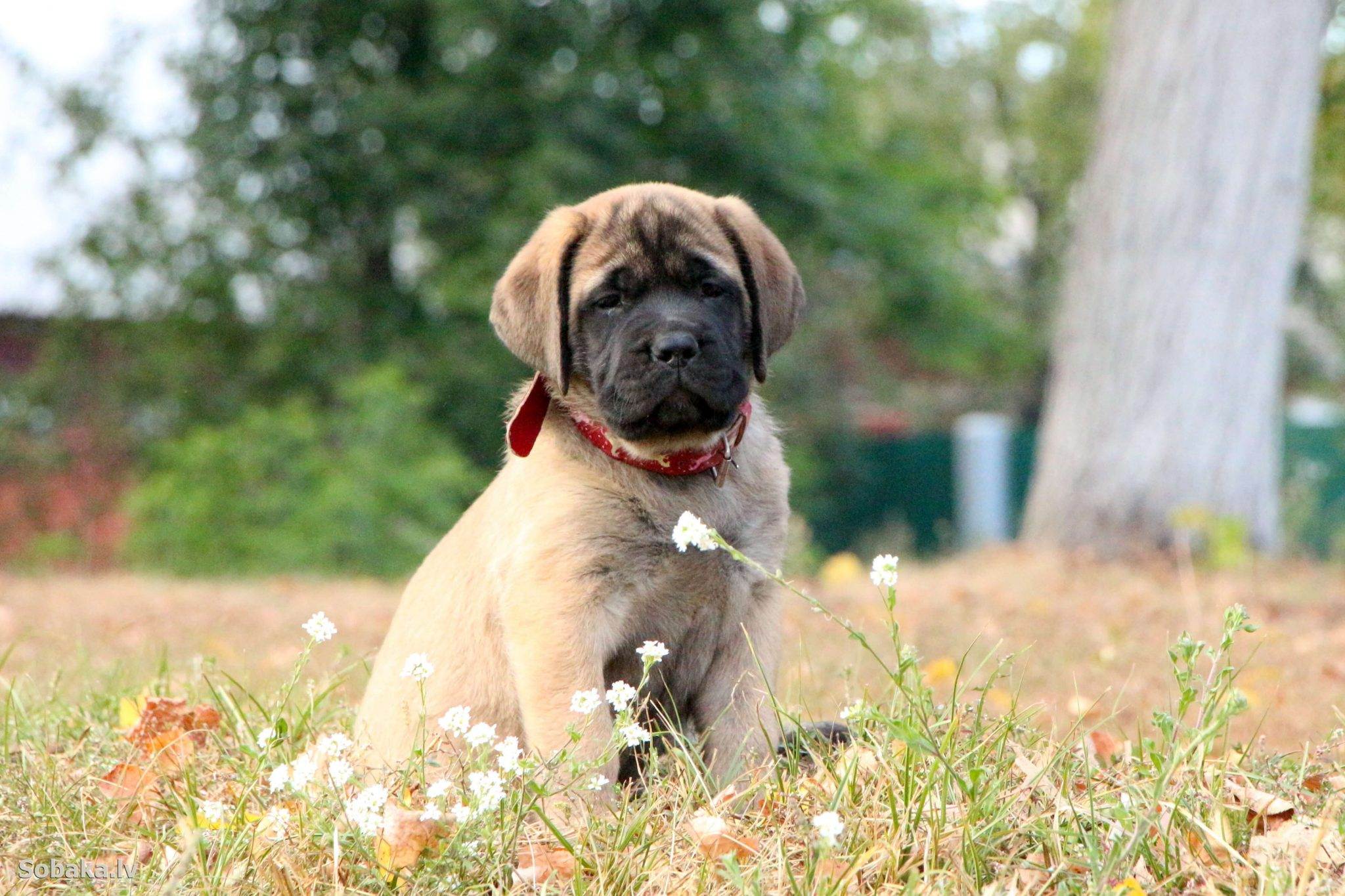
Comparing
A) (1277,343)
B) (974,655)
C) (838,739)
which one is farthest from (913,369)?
(838,739)

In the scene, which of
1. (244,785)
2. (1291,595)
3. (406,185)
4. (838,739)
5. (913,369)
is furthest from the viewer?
(913,369)

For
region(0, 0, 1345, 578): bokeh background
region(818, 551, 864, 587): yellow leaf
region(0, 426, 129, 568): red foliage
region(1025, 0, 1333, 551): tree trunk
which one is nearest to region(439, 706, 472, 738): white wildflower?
region(818, 551, 864, 587): yellow leaf

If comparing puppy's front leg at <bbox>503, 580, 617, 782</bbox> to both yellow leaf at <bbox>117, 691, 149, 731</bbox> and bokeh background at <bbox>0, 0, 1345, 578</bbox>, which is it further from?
bokeh background at <bbox>0, 0, 1345, 578</bbox>

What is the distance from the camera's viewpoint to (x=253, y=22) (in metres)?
15.4

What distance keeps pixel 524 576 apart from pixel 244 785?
0.79 meters

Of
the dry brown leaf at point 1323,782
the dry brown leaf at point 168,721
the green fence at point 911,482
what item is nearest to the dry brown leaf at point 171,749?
the dry brown leaf at point 168,721

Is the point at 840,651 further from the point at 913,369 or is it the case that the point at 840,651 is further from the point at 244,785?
the point at 913,369

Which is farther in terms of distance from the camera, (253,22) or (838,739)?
(253,22)

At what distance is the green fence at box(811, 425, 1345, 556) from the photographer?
68.7 feet

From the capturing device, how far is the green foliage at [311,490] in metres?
13.1

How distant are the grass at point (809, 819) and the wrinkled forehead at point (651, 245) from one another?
4.10ft

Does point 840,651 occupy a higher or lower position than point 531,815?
lower

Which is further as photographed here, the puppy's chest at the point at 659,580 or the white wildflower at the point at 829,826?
the puppy's chest at the point at 659,580

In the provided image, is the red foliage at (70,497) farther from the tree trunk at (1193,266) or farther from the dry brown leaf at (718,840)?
the dry brown leaf at (718,840)
